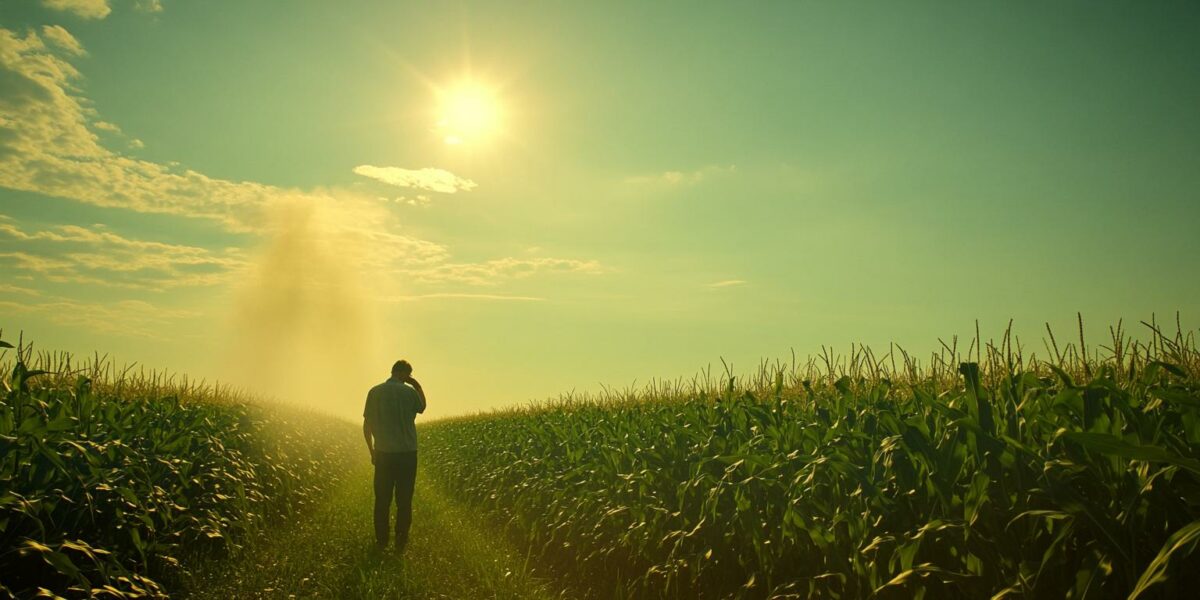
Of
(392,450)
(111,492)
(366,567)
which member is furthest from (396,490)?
(111,492)

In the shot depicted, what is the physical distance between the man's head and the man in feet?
0.58

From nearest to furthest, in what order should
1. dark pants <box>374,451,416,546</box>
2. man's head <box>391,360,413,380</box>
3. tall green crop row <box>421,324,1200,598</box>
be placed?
tall green crop row <box>421,324,1200,598</box> < dark pants <box>374,451,416,546</box> < man's head <box>391,360,413,380</box>

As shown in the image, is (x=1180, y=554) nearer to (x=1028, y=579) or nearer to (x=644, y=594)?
(x=1028, y=579)

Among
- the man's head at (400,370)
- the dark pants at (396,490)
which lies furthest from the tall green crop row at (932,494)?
the man's head at (400,370)

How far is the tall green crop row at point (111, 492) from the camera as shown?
6.18 meters

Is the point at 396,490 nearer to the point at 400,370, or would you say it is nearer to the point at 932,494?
the point at 400,370

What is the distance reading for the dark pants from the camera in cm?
1182

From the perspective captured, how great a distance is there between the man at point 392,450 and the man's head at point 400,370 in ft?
0.58

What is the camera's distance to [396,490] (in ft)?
38.8

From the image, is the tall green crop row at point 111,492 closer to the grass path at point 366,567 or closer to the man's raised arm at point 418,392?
the grass path at point 366,567

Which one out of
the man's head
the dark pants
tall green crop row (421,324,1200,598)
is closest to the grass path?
the dark pants

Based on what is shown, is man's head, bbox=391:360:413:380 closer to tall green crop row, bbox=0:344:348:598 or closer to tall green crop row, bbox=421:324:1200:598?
tall green crop row, bbox=0:344:348:598

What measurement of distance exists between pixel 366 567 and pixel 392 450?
2.17m

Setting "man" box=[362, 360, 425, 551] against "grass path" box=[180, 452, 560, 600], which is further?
"man" box=[362, 360, 425, 551]
